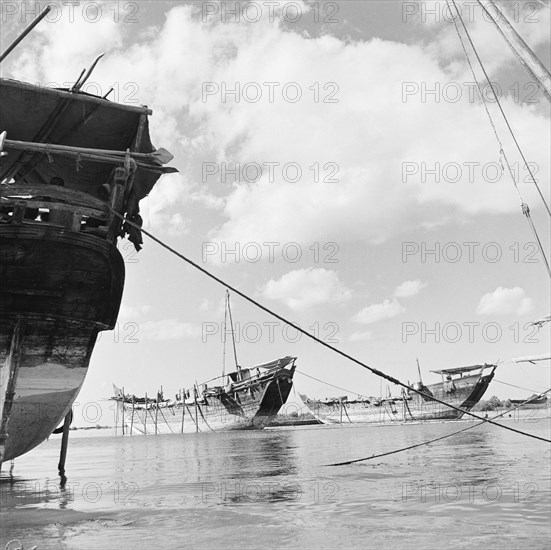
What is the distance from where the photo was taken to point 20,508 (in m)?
9.70

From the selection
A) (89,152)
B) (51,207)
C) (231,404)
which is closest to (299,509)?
(51,207)

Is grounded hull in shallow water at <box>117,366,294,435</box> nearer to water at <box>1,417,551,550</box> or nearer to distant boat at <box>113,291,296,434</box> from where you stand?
distant boat at <box>113,291,296,434</box>

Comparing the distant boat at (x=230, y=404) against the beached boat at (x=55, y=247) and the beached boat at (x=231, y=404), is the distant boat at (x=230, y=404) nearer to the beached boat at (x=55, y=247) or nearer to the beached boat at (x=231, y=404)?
the beached boat at (x=231, y=404)

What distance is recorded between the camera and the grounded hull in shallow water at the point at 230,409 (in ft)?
169

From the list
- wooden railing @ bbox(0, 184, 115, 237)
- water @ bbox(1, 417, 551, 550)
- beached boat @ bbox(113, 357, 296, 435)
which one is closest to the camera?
water @ bbox(1, 417, 551, 550)

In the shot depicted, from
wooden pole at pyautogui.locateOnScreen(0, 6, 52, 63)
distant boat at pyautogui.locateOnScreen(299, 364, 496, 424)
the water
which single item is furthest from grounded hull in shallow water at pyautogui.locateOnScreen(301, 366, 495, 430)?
wooden pole at pyautogui.locateOnScreen(0, 6, 52, 63)

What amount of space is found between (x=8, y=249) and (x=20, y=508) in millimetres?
4990

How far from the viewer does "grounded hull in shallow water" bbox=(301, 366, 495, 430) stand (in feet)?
187

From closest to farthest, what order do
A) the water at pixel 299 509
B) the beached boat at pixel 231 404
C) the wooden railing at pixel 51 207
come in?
the water at pixel 299 509
the wooden railing at pixel 51 207
the beached boat at pixel 231 404

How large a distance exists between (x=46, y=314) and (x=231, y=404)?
47.4m

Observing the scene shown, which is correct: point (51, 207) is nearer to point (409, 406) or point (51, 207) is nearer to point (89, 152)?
point (89, 152)

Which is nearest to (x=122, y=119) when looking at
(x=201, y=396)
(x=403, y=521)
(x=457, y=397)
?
(x=403, y=521)

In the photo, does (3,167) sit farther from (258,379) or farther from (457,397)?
(457,397)

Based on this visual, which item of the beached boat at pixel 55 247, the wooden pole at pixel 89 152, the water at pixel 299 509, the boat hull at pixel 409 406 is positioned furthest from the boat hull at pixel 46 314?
the boat hull at pixel 409 406
